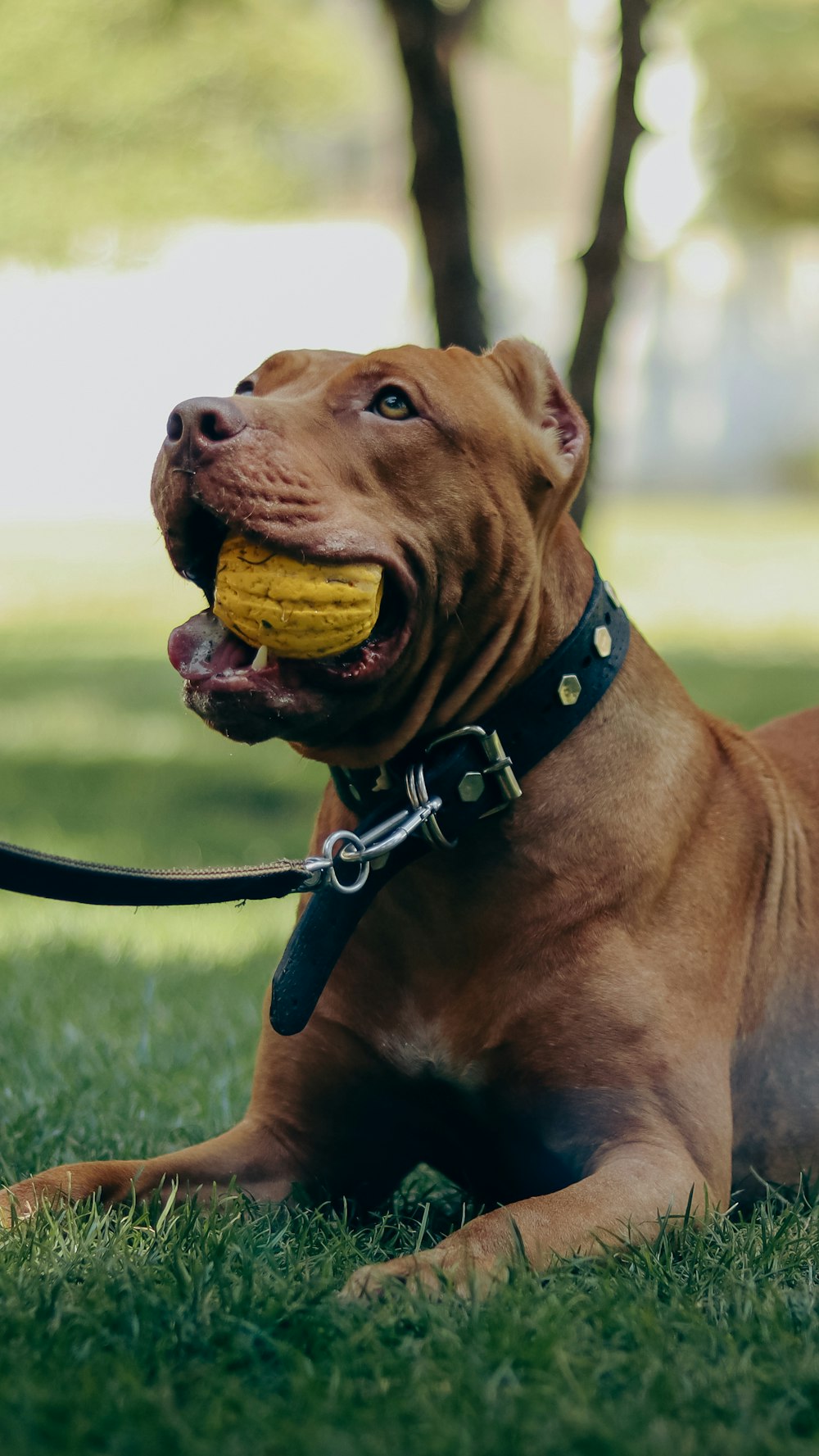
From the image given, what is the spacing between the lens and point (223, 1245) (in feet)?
8.55


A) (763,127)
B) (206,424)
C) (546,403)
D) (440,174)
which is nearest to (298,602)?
(206,424)

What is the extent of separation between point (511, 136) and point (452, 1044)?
131 feet

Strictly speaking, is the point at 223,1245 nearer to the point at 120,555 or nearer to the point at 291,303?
the point at 120,555

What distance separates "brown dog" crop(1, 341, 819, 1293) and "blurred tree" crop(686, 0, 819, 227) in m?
20.4

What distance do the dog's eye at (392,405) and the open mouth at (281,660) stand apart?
11.3 inches

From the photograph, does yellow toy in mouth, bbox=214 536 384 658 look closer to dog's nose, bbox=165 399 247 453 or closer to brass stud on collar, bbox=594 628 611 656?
dog's nose, bbox=165 399 247 453

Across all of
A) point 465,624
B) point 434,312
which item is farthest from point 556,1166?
point 434,312

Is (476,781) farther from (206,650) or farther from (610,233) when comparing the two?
(610,233)

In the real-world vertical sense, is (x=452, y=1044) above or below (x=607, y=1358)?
above

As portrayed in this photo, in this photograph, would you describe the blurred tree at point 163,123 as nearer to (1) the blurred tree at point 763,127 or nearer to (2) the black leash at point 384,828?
(1) the blurred tree at point 763,127

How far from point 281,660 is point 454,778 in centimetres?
A: 35

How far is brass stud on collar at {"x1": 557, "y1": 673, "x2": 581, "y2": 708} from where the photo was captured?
293cm

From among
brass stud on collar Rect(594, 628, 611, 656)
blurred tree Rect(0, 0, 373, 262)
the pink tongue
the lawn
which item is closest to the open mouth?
the pink tongue

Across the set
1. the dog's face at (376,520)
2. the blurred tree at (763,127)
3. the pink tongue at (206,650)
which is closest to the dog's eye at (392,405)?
the dog's face at (376,520)
